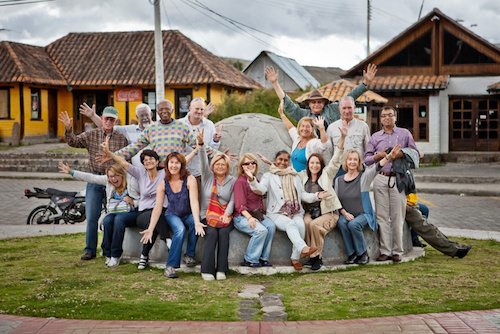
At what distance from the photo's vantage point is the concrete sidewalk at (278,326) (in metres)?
6.59

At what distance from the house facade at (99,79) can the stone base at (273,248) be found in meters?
28.0

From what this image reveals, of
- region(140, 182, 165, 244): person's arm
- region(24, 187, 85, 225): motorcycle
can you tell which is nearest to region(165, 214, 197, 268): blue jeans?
region(140, 182, 165, 244): person's arm

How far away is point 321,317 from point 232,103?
2547cm

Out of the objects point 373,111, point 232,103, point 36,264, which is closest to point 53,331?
point 36,264

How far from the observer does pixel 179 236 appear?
9.16 m

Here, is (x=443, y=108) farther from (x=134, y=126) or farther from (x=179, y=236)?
(x=179, y=236)

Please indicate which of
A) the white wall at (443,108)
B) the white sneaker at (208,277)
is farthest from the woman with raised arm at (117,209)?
the white wall at (443,108)

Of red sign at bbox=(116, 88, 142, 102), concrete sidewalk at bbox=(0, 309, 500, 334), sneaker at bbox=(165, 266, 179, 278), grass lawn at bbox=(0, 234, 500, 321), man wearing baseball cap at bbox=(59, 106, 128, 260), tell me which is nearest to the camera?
concrete sidewalk at bbox=(0, 309, 500, 334)

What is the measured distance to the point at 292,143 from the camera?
34.6 ft

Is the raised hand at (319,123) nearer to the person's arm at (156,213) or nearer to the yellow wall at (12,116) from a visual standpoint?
the person's arm at (156,213)

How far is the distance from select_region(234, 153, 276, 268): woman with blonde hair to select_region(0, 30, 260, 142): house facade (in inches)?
1133

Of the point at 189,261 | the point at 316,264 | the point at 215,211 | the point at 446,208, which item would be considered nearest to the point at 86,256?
the point at 189,261

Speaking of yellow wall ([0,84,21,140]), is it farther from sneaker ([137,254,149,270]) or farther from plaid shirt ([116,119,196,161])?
sneaker ([137,254,149,270])

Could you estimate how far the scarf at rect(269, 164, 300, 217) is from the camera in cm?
940
